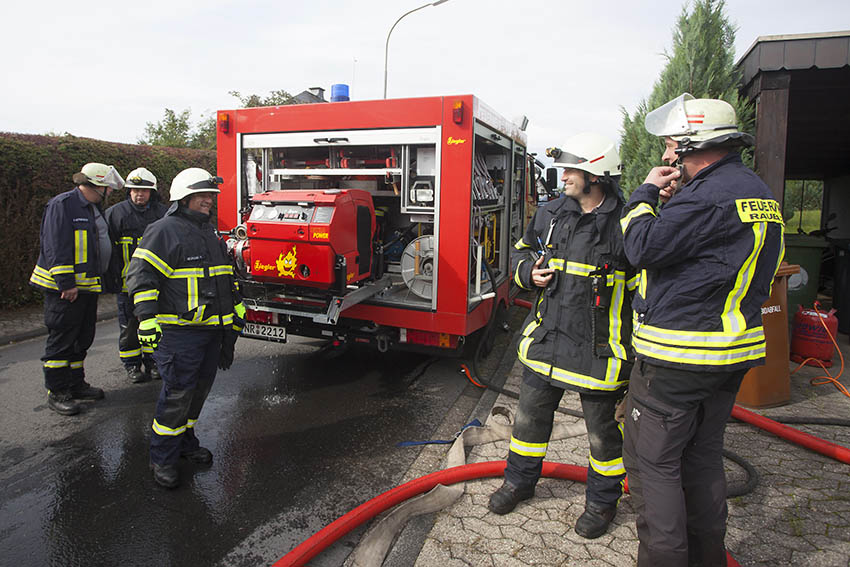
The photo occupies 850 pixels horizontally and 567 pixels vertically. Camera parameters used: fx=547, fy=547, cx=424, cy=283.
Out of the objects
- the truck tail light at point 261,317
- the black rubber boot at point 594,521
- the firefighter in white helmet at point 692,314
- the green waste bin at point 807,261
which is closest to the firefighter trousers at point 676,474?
the firefighter in white helmet at point 692,314

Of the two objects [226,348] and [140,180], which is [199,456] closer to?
[226,348]

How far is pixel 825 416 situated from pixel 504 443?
101 inches

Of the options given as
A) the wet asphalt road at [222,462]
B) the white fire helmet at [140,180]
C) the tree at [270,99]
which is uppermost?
the tree at [270,99]

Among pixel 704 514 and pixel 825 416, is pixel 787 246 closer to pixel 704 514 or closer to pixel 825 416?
pixel 825 416

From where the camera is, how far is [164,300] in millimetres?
3242

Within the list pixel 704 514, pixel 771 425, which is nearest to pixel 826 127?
pixel 771 425

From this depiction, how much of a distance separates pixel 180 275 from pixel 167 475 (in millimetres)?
1174

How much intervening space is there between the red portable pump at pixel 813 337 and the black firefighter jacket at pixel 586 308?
3616mm

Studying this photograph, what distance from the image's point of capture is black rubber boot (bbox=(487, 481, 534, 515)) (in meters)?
2.84

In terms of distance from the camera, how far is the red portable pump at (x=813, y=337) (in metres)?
5.15

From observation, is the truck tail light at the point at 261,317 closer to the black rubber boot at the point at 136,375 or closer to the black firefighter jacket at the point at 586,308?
the black rubber boot at the point at 136,375

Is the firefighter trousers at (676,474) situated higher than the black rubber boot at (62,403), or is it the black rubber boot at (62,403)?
the firefighter trousers at (676,474)

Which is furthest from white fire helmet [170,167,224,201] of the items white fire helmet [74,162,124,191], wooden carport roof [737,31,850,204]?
wooden carport roof [737,31,850,204]

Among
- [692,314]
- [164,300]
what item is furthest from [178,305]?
[692,314]
